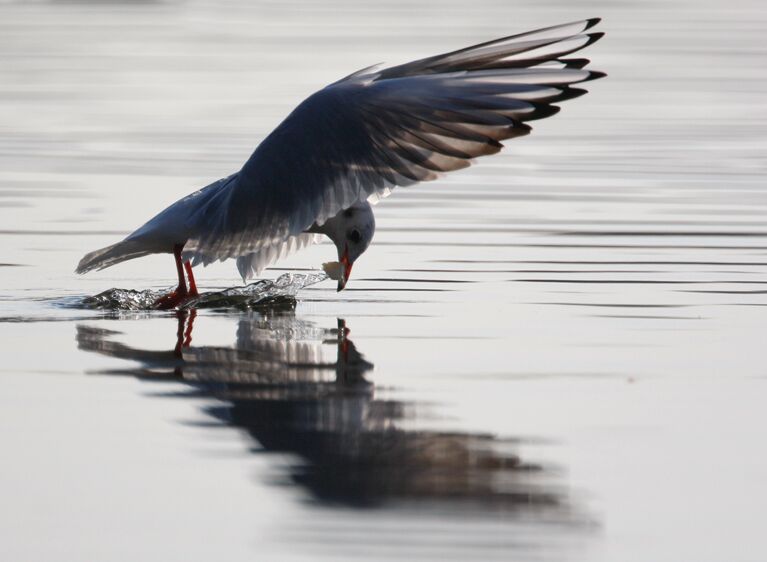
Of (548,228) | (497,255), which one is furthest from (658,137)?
(497,255)

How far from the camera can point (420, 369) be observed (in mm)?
7199

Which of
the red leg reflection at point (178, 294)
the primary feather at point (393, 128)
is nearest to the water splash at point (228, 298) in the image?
the red leg reflection at point (178, 294)

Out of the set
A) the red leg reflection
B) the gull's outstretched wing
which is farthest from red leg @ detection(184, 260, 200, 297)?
the gull's outstretched wing

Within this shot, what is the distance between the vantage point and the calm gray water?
5012mm

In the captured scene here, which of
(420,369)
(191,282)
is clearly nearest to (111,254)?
(191,282)

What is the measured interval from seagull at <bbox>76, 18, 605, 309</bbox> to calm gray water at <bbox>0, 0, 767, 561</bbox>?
1.72 ft

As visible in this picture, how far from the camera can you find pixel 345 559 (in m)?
4.65

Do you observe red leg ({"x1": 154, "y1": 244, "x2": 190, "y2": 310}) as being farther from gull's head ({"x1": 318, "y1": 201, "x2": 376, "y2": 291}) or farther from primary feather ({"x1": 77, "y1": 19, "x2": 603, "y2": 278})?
gull's head ({"x1": 318, "y1": 201, "x2": 376, "y2": 291})

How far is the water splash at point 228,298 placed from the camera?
359 inches

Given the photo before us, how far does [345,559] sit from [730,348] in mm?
3390

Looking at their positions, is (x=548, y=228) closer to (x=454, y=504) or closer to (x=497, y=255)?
(x=497, y=255)

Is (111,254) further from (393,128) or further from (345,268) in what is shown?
(393,128)

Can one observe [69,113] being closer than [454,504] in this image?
No

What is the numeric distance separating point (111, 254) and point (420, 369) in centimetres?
269
